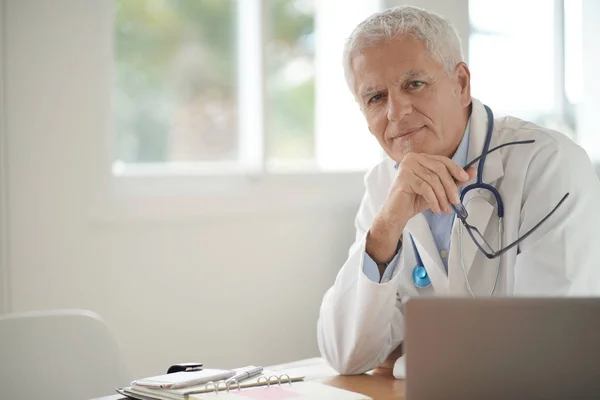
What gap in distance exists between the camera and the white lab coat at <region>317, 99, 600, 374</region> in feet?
5.35

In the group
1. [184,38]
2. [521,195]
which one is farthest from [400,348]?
[184,38]

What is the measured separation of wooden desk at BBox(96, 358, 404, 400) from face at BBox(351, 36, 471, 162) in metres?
0.53

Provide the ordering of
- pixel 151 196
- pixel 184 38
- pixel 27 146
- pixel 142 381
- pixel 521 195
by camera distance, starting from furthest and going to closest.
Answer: pixel 184 38 → pixel 151 196 → pixel 27 146 → pixel 521 195 → pixel 142 381

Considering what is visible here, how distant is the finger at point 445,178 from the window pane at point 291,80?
4.81 feet

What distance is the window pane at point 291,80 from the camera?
127 inches

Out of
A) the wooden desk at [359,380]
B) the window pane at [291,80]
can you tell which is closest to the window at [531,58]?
the window pane at [291,80]

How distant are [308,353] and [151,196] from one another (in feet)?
3.08

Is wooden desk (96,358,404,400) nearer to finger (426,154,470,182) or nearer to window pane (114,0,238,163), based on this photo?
finger (426,154,470,182)

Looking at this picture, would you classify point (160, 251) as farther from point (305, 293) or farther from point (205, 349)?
point (305, 293)

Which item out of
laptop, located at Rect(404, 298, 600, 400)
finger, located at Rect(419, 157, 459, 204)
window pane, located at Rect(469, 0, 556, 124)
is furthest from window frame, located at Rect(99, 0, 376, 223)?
laptop, located at Rect(404, 298, 600, 400)

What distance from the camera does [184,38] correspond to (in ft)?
9.86

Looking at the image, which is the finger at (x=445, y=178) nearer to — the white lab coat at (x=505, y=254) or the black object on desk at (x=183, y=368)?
the white lab coat at (x=505, y=254)

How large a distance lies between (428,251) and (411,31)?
1.66 ft

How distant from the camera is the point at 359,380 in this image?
1564mm
